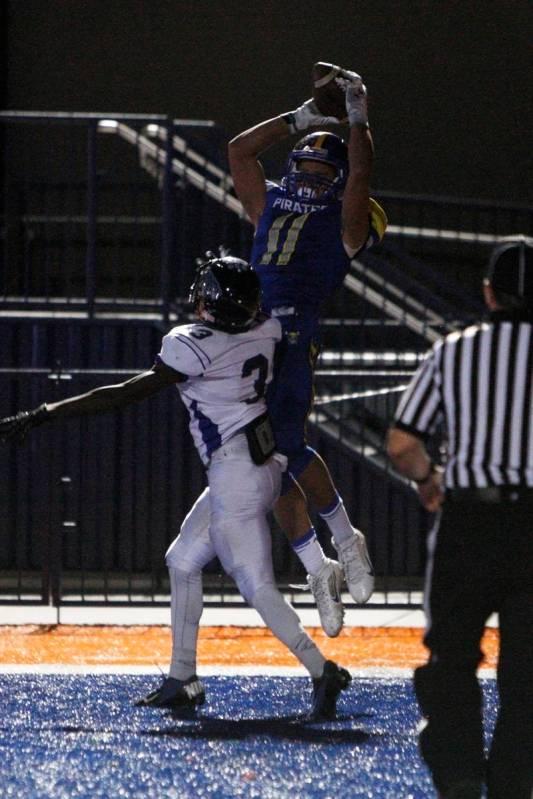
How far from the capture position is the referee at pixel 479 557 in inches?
194

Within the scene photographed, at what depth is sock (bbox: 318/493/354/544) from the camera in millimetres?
8094

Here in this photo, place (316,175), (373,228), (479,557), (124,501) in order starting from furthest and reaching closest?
(124,501) → (373,228) → (316,175) → (479,557)

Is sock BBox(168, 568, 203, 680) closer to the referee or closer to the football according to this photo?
the football

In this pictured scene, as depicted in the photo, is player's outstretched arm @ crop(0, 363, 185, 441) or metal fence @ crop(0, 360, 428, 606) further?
metal fence @ crop(0, 360, 428, 606)

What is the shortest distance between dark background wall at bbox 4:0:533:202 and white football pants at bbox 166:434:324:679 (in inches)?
421

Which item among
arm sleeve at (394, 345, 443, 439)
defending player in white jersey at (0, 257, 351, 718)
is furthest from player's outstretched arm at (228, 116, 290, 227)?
arm sleeve at (394, 345, 443, 439)

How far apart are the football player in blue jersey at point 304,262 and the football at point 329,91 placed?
0.16 ft

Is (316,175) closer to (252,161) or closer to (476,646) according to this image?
(252,161)

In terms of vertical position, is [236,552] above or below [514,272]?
below

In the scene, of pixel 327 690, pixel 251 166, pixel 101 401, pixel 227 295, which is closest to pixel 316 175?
pixel 251 166

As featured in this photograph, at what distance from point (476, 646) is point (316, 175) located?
355 centimetres

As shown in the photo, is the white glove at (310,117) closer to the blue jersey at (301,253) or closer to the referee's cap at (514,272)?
the blue jersey at (301,253)

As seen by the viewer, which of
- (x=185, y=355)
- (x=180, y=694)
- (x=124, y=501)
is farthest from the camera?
(x=124, y=501)

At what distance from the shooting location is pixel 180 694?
7.41 meters
